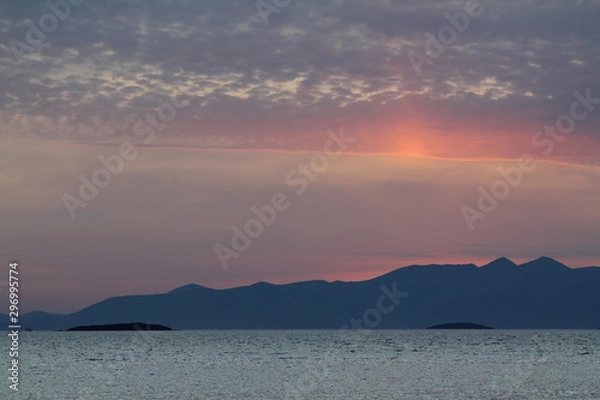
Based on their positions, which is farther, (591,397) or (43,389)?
(43,389)

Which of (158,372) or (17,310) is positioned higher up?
(17,310)

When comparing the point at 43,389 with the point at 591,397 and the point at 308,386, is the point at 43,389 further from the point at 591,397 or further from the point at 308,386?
the point at 591,397

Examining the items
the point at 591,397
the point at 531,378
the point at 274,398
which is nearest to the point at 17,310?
the point at 274,398

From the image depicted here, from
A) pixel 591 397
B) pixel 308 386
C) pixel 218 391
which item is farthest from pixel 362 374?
pixel 591 397

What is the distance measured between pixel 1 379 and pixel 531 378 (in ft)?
183

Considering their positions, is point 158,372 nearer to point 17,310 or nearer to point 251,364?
point 251,364

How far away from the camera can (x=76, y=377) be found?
90625 millimetres

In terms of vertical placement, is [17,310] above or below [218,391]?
above

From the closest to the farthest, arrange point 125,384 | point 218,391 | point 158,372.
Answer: point 218,391 < point 125,384 < point 158,372

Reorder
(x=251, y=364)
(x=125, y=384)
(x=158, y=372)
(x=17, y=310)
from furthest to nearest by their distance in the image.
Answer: (x=251, y=364), (x=158, y=372), (x=125, y=384), (x=17, y=310)

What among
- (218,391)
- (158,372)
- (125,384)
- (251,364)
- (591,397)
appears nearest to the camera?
(591,397)

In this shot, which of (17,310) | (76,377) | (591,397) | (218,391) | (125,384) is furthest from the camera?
(76,377)

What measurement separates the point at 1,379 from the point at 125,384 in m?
15.0

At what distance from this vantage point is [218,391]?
72500 mm
